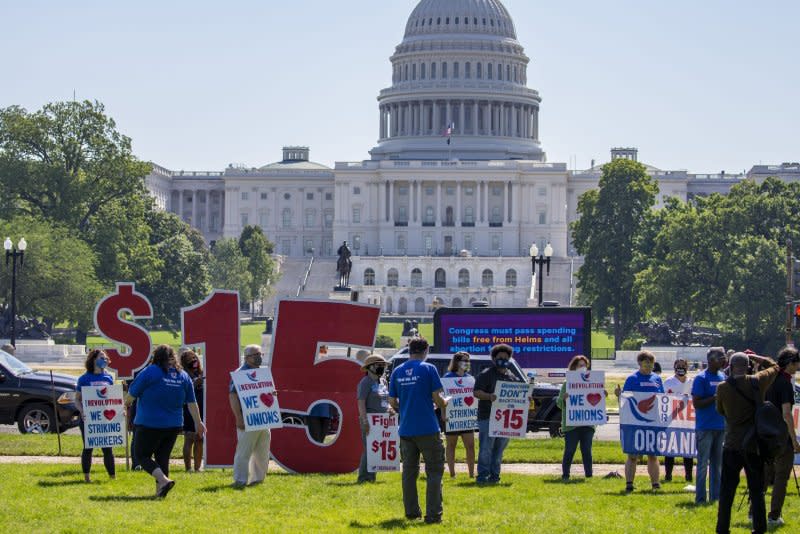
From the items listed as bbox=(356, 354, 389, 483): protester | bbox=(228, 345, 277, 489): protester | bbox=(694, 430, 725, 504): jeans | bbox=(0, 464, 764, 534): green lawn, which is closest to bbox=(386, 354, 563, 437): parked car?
bbox=(0, 464, 764, 534): green lawn

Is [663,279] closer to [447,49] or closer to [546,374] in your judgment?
[546,374]

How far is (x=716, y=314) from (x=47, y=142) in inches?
1277

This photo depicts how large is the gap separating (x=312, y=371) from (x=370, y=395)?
1649mm

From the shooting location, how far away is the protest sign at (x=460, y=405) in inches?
952

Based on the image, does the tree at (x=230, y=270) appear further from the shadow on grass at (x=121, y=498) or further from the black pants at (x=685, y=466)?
the shadow on grass at (x=121, y=498)

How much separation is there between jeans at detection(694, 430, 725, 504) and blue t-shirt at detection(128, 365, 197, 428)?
624 centimetres

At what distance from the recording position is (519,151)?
565 ft

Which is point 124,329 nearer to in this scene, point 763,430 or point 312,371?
point 312,371

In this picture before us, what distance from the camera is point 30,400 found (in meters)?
31.1

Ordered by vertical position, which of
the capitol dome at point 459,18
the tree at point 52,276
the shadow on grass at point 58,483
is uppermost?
the capitol dome at point 459,18

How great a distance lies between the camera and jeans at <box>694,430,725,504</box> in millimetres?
21000

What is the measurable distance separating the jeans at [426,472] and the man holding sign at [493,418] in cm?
330

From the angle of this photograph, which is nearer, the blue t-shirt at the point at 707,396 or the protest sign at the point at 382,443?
the blue t-shirt at the point at 707,396

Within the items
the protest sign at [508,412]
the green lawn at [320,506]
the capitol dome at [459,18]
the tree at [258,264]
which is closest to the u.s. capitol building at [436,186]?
the capitol dome at [459,18]
